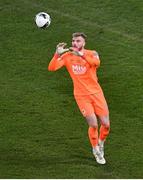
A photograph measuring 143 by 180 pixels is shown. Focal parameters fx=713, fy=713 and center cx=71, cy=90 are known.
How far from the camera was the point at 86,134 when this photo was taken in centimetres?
1948

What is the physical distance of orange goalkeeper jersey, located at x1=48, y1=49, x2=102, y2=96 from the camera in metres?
17.0

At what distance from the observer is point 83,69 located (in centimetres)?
1705

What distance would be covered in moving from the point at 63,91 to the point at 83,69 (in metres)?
5.55

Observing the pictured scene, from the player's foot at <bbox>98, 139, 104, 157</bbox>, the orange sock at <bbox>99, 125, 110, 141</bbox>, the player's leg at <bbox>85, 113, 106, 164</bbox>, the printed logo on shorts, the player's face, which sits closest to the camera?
the player's face

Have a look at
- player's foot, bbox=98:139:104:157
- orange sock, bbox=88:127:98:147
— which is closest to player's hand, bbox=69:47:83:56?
orange sock, bbox=88:127:98:147

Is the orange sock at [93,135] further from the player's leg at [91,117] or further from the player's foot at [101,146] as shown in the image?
the player's foot at [101,146]

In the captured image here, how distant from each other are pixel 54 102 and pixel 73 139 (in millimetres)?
2806

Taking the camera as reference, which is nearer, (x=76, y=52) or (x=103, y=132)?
(x=76, y=52)

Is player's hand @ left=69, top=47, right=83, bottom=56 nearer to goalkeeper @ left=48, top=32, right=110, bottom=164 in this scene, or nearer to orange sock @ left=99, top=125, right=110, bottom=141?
goalkeeper @ left=48, top=32, right=110, bottom=164

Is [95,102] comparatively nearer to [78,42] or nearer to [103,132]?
[103,132]

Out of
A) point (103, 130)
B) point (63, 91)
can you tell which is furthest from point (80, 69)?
point (63, 91)

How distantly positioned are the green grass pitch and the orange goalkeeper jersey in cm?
189

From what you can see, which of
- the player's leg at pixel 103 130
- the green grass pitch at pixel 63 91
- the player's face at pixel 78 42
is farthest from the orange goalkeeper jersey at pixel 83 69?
the green grass pitch at pixel 63 91

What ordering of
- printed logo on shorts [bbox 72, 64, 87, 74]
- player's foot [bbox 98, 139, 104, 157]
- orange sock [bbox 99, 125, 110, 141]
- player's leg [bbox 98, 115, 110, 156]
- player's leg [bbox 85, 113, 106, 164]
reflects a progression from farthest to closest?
player's foot [bbox 98, 139, 104, 157]
orange sock [bbox 99, 125, 110, 141]
player's leg [bbox 85, 113, 106, 164]
player's leg [bbox 98, 115, 110, 156]
printed logo on shorts [bbox 72, 64, 87, 74]
